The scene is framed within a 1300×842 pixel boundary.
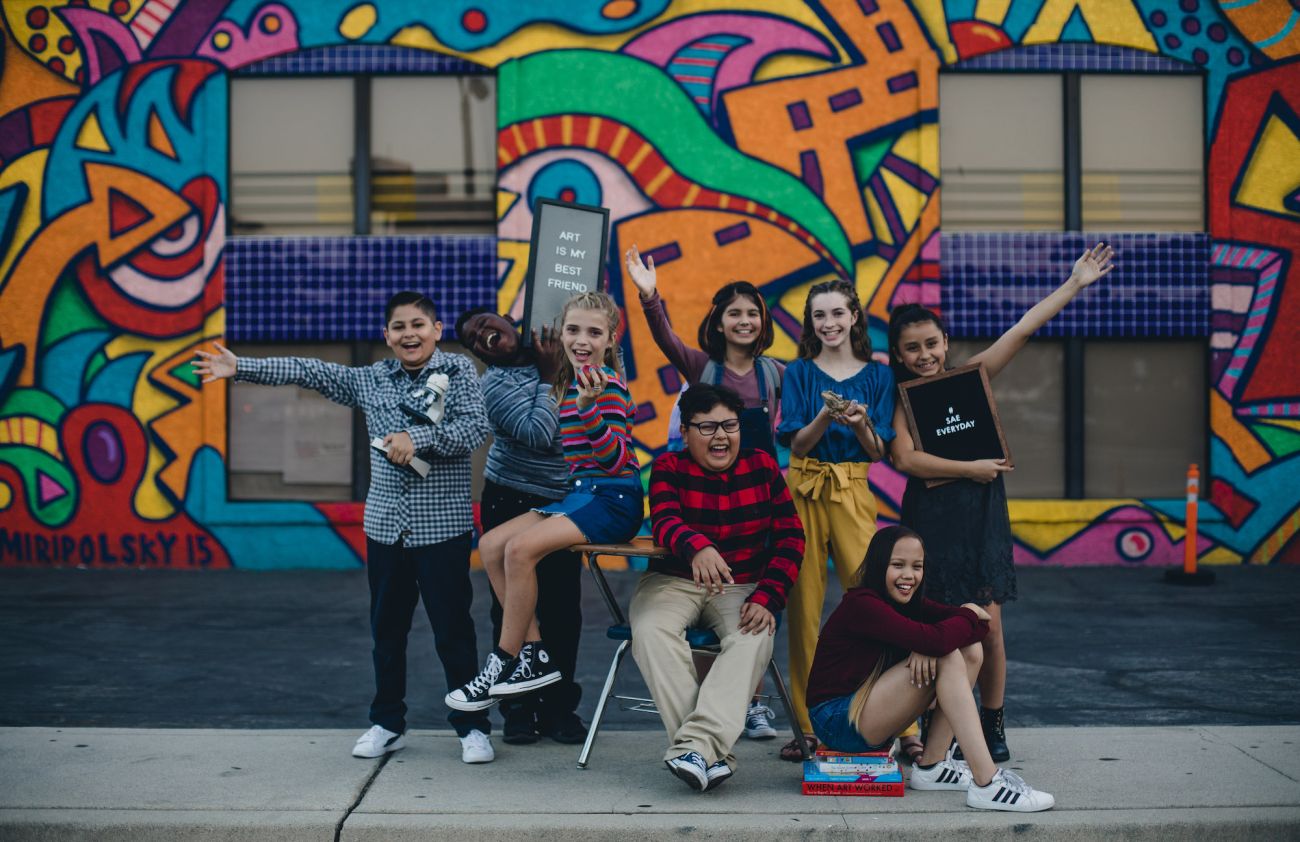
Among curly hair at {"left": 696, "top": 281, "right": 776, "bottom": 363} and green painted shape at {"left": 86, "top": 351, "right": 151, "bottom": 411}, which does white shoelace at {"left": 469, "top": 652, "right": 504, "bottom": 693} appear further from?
green painted shape at {"left": 86, "top": 351, "right": 151, "bottom": 411}

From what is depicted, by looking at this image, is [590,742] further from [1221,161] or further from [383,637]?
[1221,161]

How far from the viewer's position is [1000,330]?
39.7ft

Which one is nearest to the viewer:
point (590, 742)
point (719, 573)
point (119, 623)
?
point (719, 573)

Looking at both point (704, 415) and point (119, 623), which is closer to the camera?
point (704, 415)

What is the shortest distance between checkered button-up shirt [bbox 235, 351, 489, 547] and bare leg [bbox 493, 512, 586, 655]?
1.24 feet

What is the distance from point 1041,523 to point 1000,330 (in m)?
1.86

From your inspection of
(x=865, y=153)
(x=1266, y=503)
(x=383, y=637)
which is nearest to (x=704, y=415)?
(x=383, y=637)

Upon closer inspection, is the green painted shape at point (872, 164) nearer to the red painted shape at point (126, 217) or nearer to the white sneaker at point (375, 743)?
the red painted shape at point (126, 217)

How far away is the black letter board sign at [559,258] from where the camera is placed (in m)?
5.48

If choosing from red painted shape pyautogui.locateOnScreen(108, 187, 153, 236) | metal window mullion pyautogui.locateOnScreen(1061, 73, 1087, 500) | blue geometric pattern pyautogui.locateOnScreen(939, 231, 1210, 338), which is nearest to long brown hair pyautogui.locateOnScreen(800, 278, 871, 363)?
blue geometric pattern pyautogui.locateOnScreen(939, 231, 1210, 338)

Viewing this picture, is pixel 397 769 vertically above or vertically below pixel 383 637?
below

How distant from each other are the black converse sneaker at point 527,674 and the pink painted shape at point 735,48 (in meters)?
7.97

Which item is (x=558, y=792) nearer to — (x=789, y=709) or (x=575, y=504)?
(x=789, y=709)

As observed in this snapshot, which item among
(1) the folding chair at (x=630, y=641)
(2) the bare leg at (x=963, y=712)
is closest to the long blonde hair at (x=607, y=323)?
(1) the folding chair at (x=630, y=641)
